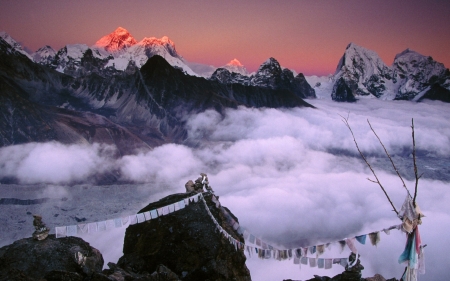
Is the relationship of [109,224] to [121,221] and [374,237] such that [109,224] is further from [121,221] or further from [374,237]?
[374,237]

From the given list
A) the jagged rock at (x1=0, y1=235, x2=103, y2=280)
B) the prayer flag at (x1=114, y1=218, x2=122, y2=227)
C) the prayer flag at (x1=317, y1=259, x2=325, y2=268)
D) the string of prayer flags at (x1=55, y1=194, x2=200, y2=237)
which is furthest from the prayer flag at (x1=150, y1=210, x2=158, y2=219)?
the prayer flag at (x1=317, y1=259, x2=325, y2=268)

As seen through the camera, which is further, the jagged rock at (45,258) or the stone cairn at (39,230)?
the stone cairn at (39,230)

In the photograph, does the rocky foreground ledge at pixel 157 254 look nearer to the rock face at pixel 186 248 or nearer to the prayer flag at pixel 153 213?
the rock face at pixel 186 248

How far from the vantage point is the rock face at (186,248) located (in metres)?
20.7

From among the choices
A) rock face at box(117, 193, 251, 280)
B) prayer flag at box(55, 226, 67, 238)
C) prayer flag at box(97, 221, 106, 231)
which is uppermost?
prayer flag at box(55, 226, 67, 238)

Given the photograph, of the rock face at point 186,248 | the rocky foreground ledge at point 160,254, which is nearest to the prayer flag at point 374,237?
the rocky foreground ledge at point 160,254

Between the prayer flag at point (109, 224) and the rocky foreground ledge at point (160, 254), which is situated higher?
the prayer flag at point (109, 224)

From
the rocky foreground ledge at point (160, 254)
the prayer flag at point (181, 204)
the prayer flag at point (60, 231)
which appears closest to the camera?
the rocky foreground ledge at point (160, 254)

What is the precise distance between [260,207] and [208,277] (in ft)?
469

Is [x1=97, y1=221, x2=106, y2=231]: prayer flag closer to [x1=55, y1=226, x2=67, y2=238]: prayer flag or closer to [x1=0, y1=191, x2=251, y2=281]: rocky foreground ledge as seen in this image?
[x1=0, y1=191, x2=251, y2=281]: rocky foreground ledge

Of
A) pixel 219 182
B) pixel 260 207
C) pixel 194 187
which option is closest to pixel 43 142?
pixel 219 182

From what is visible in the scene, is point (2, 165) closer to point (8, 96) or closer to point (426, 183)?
point (8, 96)

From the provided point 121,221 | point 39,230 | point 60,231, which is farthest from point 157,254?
point 39,230

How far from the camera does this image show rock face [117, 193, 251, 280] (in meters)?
20.7
